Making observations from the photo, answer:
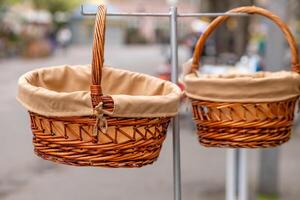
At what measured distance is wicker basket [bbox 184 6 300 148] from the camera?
1.91 m

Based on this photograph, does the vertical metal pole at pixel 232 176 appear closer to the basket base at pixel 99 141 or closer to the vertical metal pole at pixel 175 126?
the vertical metal pole at pixel 175 126

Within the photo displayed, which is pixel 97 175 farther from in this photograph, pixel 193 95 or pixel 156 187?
pixel 193 95

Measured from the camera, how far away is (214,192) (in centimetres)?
549

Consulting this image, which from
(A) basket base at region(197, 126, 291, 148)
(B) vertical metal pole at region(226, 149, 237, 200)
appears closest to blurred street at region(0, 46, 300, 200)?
(B) vertical metal pole at region(226, 149, 237, 200)

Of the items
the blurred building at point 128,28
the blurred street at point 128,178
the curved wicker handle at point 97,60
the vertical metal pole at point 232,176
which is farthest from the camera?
the blurred building at point 128,28

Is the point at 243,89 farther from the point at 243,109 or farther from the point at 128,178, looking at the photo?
the point at 128,178

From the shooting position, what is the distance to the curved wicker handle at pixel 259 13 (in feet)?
6.71

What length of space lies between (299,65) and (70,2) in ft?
140

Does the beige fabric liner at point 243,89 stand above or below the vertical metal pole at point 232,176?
above

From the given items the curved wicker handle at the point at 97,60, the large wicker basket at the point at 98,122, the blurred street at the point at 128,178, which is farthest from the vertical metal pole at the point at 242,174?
the blurred street at the point at 128,178

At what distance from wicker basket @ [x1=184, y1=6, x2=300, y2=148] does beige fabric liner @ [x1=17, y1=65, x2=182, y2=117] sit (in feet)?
0.56

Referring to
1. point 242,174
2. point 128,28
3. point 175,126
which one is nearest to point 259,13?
point 175,126

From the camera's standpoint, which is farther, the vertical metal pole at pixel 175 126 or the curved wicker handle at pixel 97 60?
the vertical metal pole at pixel 175 126

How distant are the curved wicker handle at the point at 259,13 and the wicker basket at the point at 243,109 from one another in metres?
0.18
